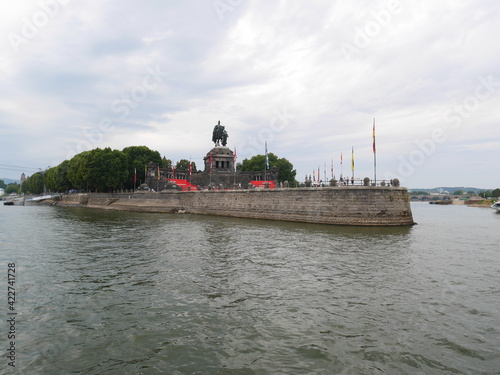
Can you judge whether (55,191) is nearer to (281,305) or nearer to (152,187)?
(152,187)

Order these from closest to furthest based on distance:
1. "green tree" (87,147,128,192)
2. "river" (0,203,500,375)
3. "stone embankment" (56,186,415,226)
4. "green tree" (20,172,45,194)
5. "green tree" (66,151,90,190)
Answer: "river" (0,203,500,375), "stone embankment" (56,186,415,226), "green tree" (87,147,128,192), "green tree" (66,151,90,190), "green tree" (20,172,45,194)

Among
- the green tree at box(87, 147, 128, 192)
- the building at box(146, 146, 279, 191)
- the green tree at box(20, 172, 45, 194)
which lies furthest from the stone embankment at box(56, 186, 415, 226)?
the green tree at box(20, 172, 45, 194)

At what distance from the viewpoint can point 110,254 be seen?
17500mm

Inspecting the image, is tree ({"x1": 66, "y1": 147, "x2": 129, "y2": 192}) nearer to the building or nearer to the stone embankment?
the building

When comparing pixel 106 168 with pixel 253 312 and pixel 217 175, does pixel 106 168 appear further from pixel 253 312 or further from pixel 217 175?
pixel 253 312

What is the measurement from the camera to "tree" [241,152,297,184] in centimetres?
9500

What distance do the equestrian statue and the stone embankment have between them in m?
24.4

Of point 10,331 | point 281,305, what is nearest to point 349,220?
point 281,305

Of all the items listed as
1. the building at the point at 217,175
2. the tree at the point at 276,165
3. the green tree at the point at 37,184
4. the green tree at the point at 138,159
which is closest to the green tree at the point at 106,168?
the green tree at the point at 138,159

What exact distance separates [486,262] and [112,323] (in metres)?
17.5

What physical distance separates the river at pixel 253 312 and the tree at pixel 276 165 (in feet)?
254

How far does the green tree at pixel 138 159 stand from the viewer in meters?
83.9

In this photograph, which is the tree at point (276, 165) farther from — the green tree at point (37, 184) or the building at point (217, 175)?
the green tree at point (37, 184)

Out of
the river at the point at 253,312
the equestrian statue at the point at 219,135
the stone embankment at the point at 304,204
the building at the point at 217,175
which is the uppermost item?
the equestrian statue at the point at 219,135
